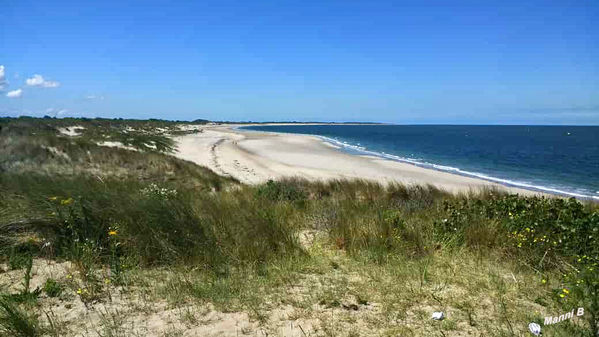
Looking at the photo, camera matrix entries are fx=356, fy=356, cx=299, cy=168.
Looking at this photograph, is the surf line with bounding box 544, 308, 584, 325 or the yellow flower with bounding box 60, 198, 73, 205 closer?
the surf line with bounding box 544, 308, 584, 325

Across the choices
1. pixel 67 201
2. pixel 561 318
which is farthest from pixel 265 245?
pixel 561 318

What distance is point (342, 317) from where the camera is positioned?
302cm

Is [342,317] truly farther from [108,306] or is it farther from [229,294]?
[108,306]

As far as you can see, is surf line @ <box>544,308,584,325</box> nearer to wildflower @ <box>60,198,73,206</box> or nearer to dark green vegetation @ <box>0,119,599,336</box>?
dark green vegetation @ <box>0,119,599,336</box>

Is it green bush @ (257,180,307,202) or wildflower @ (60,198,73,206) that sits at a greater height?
wildflower @ (60,198,73,206)

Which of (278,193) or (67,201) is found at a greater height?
(67,201)

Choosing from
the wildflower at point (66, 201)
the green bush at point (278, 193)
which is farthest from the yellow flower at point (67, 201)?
the green bush at point (278, 193)

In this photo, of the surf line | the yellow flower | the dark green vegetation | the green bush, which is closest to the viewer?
the surf line

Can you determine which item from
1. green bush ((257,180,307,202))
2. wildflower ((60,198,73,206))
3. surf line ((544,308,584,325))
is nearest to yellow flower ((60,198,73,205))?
wildflower ((60,198,73,206))

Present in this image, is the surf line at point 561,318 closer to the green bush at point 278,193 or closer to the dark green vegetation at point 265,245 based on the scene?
the dark green vegetation at point 265,245

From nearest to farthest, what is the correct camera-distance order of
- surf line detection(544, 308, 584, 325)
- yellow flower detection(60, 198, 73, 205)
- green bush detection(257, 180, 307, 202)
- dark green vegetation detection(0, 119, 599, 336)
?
surf line detection(544, 308, 584, 325) < dark green vegetation detection(0, 119, 599, 336) < yellow flower detection(60, 198, 73, 205) < green bush detection(257, 180, 307, 202)

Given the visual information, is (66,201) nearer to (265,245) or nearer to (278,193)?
(265,245)

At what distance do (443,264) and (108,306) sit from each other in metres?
3.50

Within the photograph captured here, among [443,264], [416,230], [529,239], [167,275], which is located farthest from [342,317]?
[529,239]
